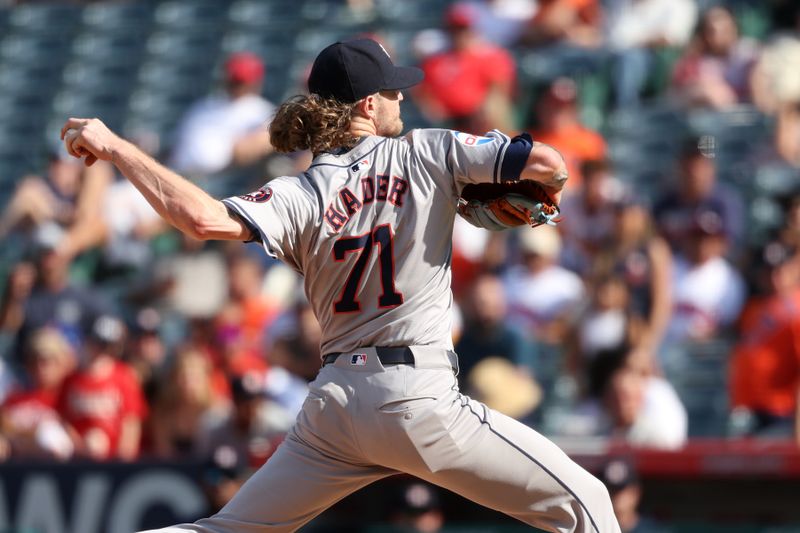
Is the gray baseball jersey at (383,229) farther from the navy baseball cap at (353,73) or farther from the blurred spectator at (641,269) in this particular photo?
the blurred spectator at (641,269)

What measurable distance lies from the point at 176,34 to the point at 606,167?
5.40 meters

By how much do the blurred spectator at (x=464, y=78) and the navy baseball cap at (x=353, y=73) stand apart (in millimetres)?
5075

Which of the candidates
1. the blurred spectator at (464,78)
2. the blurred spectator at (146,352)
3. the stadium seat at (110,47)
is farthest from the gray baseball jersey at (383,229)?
the stadium seat at (110,47)

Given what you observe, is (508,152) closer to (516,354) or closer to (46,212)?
(516,354)

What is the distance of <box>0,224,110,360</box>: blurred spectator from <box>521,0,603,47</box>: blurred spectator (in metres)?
3.67

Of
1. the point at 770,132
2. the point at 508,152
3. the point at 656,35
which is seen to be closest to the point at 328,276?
the point at 508,152

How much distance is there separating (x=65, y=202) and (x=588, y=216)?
4.00 m

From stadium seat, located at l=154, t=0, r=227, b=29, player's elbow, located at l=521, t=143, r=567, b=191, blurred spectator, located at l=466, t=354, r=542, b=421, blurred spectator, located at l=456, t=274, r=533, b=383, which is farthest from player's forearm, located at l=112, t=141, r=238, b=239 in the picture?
stadium seat, located at l=154, t=0, r=227, b=29

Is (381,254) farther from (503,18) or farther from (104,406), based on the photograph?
(503,18)

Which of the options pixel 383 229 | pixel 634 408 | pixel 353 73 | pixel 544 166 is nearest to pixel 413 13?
pixel 634 408

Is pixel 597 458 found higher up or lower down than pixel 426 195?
lower down

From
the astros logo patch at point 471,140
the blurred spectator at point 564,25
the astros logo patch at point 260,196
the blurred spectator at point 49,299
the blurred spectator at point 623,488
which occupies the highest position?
the blurred spectator at point 564,25

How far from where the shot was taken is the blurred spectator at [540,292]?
→ 812cm

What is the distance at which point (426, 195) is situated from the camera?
4.17m
